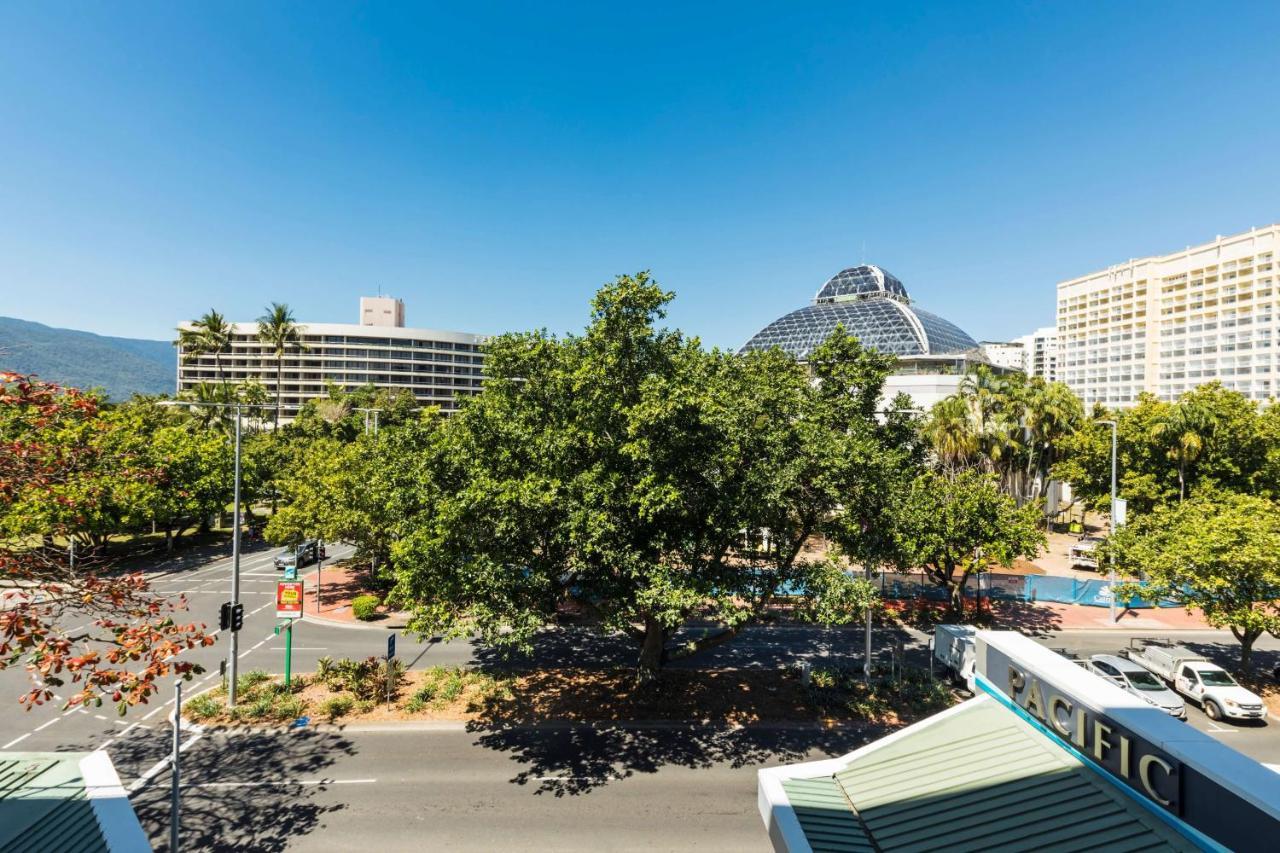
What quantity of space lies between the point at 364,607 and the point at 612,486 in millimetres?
19198

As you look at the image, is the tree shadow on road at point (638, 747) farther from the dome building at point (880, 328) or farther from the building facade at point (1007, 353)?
the building facade at point (1007, 353)

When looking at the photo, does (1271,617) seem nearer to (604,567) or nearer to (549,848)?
(604,567)

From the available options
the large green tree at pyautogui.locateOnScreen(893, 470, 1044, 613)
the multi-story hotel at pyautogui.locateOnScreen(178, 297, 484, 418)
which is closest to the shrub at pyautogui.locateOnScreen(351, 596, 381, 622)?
the large green tree at pyautogui.locateOnScreen(893, 470, 1044, 613)

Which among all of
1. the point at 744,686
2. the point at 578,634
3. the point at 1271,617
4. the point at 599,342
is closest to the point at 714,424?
the point at 599,342

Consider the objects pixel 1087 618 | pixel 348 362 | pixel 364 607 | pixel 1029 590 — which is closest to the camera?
pixel 364 607

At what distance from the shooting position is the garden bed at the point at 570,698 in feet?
58.4

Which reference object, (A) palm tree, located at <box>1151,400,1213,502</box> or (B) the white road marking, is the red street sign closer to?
(B) the white road marking

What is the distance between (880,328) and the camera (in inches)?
3319

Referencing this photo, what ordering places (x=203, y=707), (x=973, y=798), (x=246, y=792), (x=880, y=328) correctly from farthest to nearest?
(x=880, y=328) < (x=203, y=707) < (x=246, y=792) < (x=973, y=798)

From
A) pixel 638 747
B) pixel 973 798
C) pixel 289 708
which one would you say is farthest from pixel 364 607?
pixel 973 798

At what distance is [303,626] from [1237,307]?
4951 inches

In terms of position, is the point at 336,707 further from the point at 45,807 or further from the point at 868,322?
the point at 868,322

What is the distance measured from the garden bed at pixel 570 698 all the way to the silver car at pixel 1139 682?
16.5 ft

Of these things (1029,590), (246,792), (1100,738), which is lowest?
(246,792)
